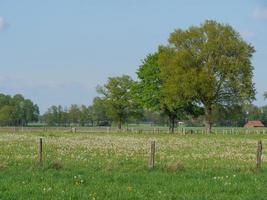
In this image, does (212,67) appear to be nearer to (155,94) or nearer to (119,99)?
(155,94)

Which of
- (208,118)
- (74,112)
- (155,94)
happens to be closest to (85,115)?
(74,112)

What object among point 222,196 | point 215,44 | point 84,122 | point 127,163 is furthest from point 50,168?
point 84,122

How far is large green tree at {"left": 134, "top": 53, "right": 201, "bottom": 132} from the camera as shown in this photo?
85981 millimetres

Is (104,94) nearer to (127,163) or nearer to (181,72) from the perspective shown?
(181,72)

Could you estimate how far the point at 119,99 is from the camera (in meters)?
114

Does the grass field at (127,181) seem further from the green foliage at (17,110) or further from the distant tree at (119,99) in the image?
the green foliage at (17,110)

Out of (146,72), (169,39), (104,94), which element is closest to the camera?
(169,39)

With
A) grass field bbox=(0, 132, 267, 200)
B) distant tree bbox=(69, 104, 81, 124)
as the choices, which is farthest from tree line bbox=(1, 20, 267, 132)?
distant tree bbox=(69, 104, 81, 124)

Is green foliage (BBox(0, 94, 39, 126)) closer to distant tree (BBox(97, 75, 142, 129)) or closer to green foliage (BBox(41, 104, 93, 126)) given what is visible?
green foliage (BBox(41, 104, 93, 126))

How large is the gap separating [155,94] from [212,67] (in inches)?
550

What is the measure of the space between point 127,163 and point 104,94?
315 feet

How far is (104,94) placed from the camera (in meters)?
118

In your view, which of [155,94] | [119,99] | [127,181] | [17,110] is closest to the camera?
[127,181]

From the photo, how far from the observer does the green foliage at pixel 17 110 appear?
159500mm
